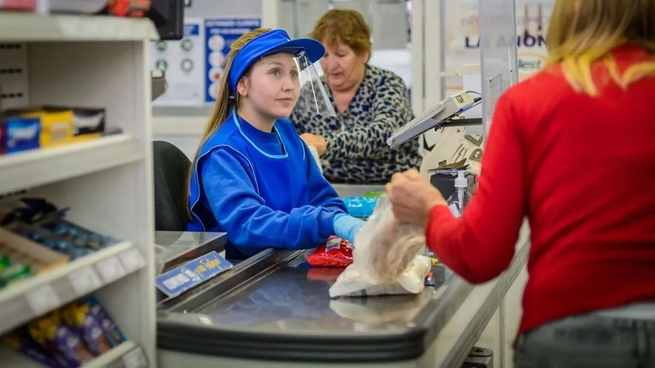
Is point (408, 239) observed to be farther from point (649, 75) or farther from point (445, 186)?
point (445, 186)

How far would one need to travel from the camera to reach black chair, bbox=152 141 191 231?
285cm

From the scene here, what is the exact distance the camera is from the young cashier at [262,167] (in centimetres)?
255

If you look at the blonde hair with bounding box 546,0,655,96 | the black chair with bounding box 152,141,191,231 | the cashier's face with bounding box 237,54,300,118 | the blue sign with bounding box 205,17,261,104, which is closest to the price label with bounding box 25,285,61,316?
the blonde hair with bounding box 546,0,655,96

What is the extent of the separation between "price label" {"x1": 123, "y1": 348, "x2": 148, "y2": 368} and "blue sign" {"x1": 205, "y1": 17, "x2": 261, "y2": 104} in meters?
3.71

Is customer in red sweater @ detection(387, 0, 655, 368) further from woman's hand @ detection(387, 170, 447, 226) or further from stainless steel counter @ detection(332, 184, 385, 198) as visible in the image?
stainless steel counter @ detection(332, 184, 385, 198)

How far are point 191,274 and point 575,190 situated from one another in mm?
953

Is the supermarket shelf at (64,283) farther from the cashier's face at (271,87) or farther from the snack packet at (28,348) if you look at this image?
the cashier's face at (271,87)

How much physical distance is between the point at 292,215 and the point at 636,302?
3.56 ft

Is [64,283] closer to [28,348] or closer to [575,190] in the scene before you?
[28,348]

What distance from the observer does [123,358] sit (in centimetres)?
190

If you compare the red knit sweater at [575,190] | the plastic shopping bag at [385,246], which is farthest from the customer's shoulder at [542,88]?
the plastic shopping bag at [385,246]

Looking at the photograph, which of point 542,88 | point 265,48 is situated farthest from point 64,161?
point 265,48

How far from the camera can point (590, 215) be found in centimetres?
168

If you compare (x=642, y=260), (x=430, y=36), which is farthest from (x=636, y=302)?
(x=430, y=36)
